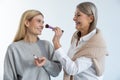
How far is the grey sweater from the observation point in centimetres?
145

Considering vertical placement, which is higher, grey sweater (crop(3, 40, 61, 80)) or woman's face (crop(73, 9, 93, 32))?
woman's face (crop(73, 9, 93, 32))

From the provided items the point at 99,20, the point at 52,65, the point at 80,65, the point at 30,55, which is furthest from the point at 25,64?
the point at 99,20

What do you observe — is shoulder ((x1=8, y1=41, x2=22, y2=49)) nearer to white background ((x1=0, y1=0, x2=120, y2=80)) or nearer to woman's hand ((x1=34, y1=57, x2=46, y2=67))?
woman's hand ((x1=34, y1=57, x2=46, y2=67))

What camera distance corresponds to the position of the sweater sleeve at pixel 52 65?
149 cm

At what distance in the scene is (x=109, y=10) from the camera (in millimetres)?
2559

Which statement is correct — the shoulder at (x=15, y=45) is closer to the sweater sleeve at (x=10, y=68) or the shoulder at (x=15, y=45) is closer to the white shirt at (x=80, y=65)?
the sweater sleeve at (x=10, y=68)

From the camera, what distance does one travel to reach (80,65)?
1.37 meters

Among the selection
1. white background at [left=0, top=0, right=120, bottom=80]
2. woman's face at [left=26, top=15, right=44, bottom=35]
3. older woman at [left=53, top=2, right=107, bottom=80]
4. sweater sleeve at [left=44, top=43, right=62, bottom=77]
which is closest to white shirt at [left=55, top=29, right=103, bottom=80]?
older woman at [left=53, top=2, right=107, bottom=80]

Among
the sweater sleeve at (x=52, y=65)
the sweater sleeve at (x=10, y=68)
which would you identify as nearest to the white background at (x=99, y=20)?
the sweater sleeve at (x=52, y=65)

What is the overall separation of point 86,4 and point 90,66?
0.37 m

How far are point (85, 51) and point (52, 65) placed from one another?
0.78 feet

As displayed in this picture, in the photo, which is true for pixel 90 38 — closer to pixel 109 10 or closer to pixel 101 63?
pixel 101 63

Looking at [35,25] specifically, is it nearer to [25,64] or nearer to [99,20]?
[25,64]

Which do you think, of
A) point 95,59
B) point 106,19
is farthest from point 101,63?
point 106,19
